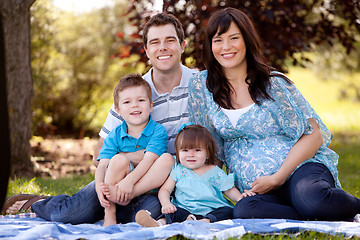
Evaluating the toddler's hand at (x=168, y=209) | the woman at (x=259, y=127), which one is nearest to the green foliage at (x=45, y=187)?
the toddler's hand at (x=168, y=209)

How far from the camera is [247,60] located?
3.29m

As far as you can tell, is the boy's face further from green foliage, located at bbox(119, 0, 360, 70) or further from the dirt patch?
Result: the dirt patch

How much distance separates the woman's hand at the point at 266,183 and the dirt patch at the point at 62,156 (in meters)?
3.23

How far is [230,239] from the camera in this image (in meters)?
2.38

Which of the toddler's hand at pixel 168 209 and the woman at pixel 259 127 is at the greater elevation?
the woman at pixel 259 127

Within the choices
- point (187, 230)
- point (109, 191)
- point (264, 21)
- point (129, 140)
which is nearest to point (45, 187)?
point (129, 140)

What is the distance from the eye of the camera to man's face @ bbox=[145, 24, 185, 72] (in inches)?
133

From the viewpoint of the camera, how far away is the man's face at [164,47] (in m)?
3.37

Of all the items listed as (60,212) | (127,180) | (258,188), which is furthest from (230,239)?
(60,212)

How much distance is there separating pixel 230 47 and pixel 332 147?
483 centimetres

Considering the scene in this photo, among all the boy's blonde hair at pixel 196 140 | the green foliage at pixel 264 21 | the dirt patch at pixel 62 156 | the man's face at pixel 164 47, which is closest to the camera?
the boy's blonde hair at pixel 196 140

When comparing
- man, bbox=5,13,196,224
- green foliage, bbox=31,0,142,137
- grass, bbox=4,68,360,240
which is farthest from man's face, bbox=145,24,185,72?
green foliage, bbox=31,0,142,137

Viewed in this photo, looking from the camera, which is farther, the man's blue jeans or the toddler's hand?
the man's blue jeans

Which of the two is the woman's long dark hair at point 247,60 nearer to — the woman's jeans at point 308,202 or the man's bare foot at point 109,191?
the woman's jeans at point 308,202
